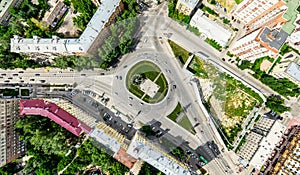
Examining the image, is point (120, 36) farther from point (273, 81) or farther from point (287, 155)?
point (287, 155)

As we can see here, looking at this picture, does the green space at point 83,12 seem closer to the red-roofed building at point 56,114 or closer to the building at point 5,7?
the building at point 5,7

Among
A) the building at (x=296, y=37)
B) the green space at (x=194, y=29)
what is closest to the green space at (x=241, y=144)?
the building at (x=296, y=37)

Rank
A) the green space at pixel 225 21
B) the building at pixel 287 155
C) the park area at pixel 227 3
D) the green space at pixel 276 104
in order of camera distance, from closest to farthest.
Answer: the building at pixel 287 155
the green space at pixel 276 104
the green space at pixel 225 21
the park area at pixel 227 3

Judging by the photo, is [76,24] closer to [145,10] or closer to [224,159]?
[145,10]

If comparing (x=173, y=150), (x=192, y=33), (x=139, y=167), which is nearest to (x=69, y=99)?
(x=139, y=167)

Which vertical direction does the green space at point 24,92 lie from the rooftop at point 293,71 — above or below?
below
